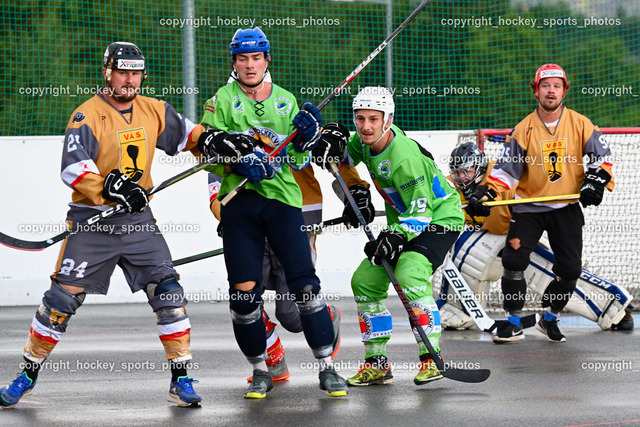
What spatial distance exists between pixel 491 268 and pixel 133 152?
3.99 metres

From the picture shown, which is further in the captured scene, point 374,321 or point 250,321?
point 374,321

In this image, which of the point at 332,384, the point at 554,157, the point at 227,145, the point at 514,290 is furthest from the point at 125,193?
the point at 554,157

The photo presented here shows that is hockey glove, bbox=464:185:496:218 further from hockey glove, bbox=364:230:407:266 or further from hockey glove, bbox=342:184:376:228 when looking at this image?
hockey glove, bbox=364:230:407:266

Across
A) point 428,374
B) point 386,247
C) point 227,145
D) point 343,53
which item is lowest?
point 428,374

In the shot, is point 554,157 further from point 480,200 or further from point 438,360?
point 438,360

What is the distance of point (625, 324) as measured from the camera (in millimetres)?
8086

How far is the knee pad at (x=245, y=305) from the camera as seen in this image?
16.9 ft

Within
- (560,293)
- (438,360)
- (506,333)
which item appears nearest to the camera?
(438,360)

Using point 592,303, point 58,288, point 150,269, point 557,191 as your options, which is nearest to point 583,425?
point 150,269

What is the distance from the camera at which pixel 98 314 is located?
9.71 m

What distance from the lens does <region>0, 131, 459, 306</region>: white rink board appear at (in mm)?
10250

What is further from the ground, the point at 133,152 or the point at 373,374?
the point at 133,152

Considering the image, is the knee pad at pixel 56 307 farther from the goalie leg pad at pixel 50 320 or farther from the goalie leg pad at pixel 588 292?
the goalie leg pad at pixel 588 292

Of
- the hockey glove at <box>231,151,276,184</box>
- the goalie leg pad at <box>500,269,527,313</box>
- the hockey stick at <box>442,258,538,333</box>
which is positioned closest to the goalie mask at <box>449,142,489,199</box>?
the hockey stick at <box>442,258,538,333</box>
